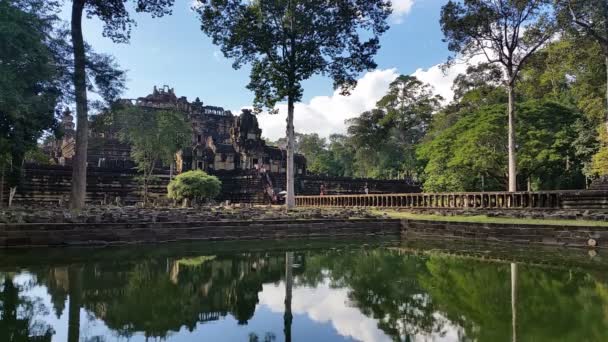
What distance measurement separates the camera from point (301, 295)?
22.3 ft

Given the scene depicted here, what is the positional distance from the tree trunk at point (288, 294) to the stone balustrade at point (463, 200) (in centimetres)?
909

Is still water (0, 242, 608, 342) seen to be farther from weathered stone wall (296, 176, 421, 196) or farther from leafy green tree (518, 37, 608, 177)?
weathered stone wall (296, 176, 421, 196)

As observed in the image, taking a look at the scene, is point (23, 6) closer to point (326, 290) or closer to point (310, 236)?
point (310, 236)

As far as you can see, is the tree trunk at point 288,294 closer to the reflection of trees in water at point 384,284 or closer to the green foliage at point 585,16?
the reflection of trees in water at point 384,284

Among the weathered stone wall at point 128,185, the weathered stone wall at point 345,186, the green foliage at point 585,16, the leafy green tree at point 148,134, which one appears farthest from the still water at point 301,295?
the weathered stone wall at point 345,186

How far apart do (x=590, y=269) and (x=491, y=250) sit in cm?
312

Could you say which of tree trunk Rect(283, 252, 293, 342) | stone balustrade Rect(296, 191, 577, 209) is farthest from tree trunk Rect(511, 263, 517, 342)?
stone balustrade Rect(296, 191, 577, 209)

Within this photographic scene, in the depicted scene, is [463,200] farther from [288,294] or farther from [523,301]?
[288,294]

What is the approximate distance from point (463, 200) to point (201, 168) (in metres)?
23.8

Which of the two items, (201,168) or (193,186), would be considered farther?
(201,168)

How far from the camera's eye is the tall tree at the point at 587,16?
18.0 meters

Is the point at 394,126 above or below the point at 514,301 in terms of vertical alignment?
above

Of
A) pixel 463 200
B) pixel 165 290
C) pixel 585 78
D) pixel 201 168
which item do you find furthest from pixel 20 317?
pixel 201 168

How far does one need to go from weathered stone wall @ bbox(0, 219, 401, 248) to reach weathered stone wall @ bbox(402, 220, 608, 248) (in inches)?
45.4
